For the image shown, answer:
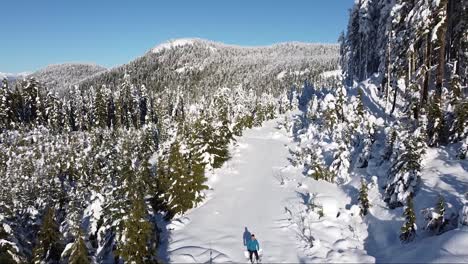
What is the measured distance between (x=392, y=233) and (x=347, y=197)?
5.69 m

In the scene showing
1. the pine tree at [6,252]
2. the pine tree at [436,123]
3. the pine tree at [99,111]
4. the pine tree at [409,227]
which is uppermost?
the pine tree at [99,111]

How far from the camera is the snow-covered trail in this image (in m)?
16.0

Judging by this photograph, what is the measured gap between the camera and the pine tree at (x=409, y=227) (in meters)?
14.0

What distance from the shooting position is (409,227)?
14.1 m

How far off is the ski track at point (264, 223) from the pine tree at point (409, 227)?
1.64 metres

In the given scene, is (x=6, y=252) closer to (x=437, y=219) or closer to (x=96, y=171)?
(x=437, y=219)

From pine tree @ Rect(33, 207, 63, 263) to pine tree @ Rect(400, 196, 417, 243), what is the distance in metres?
17.3

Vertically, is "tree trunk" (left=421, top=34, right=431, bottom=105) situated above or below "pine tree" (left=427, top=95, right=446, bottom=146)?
above

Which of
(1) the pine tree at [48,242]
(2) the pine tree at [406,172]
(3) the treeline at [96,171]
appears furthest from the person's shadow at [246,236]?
(1) the pine tree at [48,242]

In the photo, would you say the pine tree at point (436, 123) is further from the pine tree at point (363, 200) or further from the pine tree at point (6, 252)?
the pine tree at point (6, 252)

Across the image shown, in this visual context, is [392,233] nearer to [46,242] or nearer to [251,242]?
[251,242]

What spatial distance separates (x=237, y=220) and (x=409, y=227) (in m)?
9.02

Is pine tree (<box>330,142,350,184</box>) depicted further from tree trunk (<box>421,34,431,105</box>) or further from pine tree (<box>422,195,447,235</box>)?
pine tree (<box>422,195,447,235</box>)

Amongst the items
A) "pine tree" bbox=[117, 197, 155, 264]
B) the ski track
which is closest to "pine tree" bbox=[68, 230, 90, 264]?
"pine tree" bbox=[117, 197, 155, 264]
